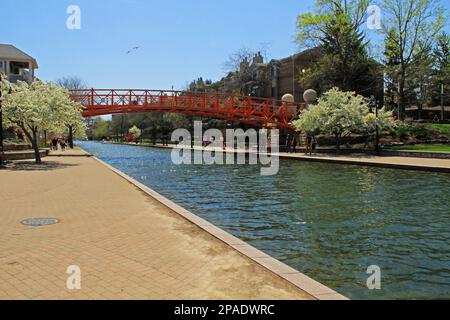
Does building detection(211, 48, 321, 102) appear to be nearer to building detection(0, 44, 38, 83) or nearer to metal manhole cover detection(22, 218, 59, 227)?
building detection(0, 44, 38, 83)

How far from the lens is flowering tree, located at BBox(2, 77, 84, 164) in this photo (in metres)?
25.4

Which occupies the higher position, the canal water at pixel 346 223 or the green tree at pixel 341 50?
the green tree at pixel 341 50

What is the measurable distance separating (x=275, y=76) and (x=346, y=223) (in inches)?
2798

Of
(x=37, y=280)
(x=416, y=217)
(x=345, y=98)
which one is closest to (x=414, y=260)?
(x=416, y=217)

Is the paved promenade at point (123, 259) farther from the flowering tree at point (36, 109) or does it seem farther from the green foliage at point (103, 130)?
the green foliage at point (103, 130)

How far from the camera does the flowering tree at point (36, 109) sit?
1001 inches

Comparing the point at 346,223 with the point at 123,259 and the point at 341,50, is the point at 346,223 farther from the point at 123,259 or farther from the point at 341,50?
the point at 341,50

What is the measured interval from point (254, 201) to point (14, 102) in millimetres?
19135

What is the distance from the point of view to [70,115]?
29.8 metres

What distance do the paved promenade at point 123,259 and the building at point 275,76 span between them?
64.1 metres

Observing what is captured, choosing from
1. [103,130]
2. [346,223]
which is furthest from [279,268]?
[103,130]

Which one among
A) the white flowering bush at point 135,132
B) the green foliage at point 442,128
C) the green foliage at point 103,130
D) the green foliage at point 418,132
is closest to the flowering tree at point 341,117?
the green foliage at point 418,132

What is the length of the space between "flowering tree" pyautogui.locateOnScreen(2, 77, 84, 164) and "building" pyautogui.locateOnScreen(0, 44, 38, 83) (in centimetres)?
2882
